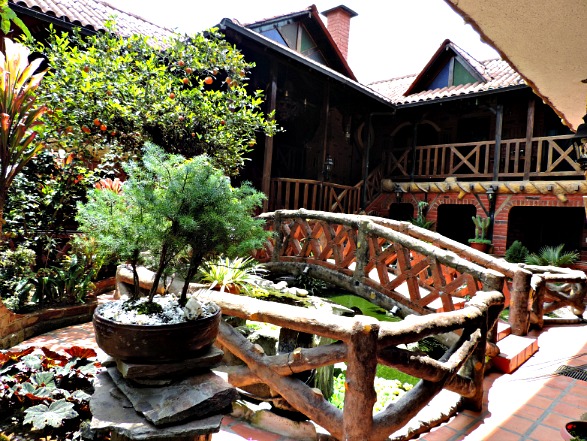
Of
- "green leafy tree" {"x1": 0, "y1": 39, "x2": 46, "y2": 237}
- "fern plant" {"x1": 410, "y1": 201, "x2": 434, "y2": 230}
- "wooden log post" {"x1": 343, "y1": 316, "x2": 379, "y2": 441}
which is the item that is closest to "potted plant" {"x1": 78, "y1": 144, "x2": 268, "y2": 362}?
"wooden log post" {"x1": 343, "y1": 316, "x2": 379, "y2": 441}

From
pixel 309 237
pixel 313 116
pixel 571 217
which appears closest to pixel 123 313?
pixel 309 237

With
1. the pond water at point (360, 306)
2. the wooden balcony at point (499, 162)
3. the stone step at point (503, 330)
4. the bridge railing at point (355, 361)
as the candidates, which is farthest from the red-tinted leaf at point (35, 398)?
the wooden balcony at point (499, 162)

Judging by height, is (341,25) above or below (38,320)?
above

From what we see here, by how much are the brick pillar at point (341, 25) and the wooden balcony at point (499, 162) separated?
4.82 meters

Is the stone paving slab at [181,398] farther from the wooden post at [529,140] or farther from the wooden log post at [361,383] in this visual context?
the wooden post at [529,140]

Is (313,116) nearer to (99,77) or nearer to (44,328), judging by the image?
(99,77)

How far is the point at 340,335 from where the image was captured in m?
2.25

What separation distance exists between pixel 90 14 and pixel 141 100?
195 inches

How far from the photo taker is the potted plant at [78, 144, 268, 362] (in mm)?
1712

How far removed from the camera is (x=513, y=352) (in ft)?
13.2

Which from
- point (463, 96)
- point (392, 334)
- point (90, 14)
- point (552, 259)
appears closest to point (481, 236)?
point (552, 259)

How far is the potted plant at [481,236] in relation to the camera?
32.8 ft

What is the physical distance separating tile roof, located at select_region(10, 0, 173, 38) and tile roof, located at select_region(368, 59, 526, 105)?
23.7 feet

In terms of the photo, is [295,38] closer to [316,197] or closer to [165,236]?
[316,197]
